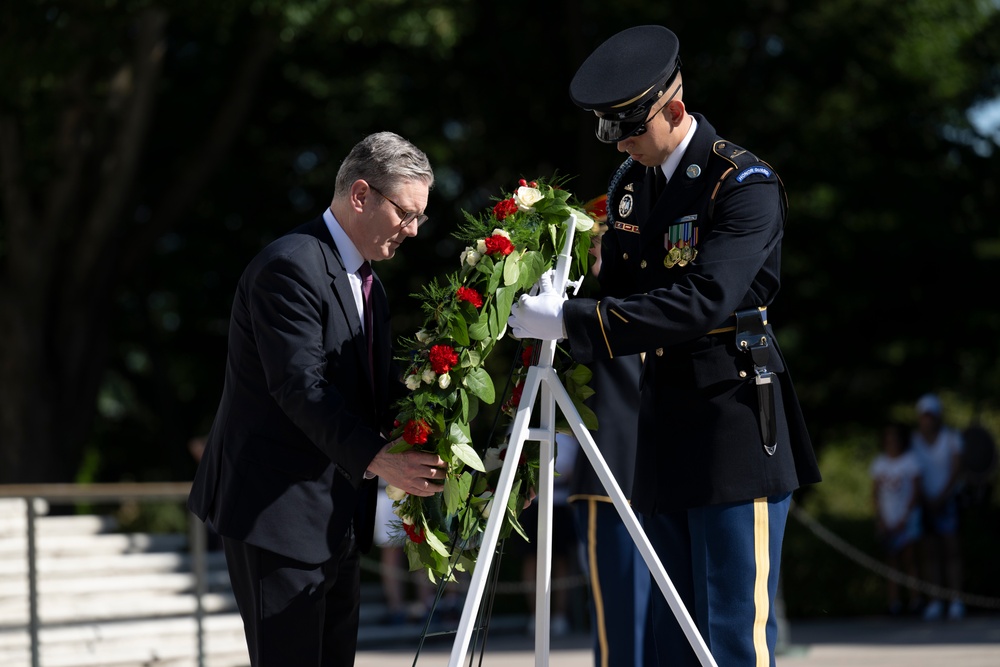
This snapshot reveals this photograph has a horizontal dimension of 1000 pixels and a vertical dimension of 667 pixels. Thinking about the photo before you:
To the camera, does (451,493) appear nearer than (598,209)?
Yes

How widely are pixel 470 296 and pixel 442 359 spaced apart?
17 cm

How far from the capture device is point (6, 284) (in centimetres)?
1280

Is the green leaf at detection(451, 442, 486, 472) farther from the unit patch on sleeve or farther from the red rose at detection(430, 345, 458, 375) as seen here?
the unit patch on sleeve

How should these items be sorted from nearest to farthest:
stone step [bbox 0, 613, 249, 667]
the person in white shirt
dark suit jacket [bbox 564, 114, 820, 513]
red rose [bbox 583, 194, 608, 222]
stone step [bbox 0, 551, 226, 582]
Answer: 1. dark suit jacket [bbox 564, 114, 820, 513]
2. red rose [bbox 583, 194, 608, 222]
3. stone step [bbox 0, 613, 249, 667]
4. stone step [bbox 0, 551, 226, 582]
5. the person in white shirt

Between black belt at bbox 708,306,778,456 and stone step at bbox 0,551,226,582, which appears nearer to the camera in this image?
black belt at bbox 708,306,778,456

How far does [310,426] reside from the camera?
3555mm

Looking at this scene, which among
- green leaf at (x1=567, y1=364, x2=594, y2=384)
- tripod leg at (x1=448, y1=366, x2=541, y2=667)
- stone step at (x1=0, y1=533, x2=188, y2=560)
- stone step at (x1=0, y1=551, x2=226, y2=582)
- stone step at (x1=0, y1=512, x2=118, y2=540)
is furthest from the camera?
stone step at (x1=0, y1=512, x2=118, y2=540)

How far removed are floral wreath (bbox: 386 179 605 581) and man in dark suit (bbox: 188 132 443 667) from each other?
90 mm

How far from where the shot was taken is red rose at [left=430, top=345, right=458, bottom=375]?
139 inches

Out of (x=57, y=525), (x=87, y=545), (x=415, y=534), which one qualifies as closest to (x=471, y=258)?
(x=415, y=534)

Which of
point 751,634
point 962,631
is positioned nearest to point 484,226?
point 751,634

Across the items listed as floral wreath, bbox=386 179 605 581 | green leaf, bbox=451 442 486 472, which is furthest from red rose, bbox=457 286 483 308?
green leaf, bbox=451 442 486 472

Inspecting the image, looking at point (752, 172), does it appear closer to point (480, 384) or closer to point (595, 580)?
point (480, 384)

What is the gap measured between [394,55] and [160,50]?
3.15 metres
